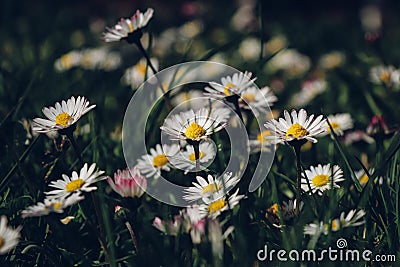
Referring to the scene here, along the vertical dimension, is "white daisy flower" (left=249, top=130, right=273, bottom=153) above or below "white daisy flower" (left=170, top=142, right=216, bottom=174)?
above

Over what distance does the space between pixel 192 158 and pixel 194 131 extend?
12cm

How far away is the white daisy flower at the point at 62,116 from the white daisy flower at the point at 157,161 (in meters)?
0.18

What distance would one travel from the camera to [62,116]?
0.95m

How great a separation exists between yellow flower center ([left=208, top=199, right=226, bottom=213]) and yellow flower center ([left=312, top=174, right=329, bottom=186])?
190 mm

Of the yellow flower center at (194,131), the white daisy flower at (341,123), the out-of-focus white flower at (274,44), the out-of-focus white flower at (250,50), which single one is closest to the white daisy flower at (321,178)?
the yellow flower center at (194,131)

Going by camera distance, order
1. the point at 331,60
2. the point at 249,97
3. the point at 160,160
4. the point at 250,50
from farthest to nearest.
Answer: the point at 250,50 < the point at 331,60 < the point at 249,97 < the point at 160,160

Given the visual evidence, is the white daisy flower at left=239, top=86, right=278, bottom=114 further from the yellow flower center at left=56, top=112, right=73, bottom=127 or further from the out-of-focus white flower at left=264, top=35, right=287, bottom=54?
the out-of-focus white flower at left=264, top=35, right=287, bottom=54

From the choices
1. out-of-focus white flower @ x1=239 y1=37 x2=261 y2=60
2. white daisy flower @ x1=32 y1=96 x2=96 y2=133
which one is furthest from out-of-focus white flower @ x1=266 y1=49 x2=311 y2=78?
white daisy flower @ x1=32 y1=96 x2=96 y2=133

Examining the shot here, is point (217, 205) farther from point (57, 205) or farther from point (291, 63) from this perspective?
point (291, 63)

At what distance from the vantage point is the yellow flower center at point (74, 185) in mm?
877

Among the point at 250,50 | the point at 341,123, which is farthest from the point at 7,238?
the point at 250,50

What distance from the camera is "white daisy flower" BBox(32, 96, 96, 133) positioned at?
93cm

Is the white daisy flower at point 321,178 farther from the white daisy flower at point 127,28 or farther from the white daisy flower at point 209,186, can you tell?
the white daisy flower at point 127,28

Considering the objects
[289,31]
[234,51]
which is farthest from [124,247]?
[289,31]
